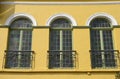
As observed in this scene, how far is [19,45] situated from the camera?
15141mm

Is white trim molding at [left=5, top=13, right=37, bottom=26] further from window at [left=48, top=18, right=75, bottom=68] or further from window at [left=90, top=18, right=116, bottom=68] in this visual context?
window at [left=90, top=18, right=116, bottom=68]

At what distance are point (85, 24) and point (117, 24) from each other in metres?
1.59

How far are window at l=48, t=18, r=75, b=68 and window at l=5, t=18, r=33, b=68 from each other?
1101 millimetres

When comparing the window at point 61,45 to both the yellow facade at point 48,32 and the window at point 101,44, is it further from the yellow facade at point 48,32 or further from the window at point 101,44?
the window at point 101,44

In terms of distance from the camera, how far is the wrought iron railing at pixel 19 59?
14.6 meters

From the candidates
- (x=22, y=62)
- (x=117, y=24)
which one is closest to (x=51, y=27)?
(x=22, y=62)

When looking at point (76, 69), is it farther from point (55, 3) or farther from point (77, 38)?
point (55, 3)

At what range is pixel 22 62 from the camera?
1466 centimetres

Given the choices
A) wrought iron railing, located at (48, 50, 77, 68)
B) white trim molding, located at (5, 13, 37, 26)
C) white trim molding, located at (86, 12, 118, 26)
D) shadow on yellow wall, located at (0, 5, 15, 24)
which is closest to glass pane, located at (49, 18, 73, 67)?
wrought iron railing, located at (48, 50, 77, 68)

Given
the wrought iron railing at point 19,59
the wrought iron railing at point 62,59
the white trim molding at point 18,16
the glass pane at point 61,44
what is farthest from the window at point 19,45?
the glass pane at point 61,44

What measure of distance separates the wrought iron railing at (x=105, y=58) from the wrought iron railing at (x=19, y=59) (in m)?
2.98

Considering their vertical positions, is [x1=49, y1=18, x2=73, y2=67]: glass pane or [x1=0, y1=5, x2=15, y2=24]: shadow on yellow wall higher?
[x1=0, y1=5, x2=15, y2=24]: shadow on yellow wall

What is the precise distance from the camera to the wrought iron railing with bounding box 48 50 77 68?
1461 cm

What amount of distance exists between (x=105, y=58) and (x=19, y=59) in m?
4.14
